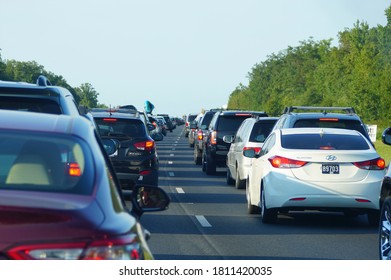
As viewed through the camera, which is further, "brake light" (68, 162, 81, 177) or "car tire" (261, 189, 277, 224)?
"car tire" (261, 189, 277, 224)

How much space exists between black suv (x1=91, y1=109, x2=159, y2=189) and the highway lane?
32.6 inches

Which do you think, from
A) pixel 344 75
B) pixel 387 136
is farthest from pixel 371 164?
pixel 344 75

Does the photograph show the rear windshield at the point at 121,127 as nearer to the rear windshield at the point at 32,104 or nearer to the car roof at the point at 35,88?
the car roof at the point at 35,88

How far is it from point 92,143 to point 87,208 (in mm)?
841

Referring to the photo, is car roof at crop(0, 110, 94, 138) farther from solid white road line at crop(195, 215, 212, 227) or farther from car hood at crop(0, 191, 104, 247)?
solid white road line at crop(195, 215, 212, 227)

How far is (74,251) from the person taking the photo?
448cm

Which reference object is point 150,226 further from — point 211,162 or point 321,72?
point 321,72

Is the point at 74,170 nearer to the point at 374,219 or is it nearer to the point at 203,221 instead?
the point at 203,221

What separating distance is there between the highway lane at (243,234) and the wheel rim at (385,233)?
1168 mm

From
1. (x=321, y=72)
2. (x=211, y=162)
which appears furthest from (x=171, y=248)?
(x=321, y=72)

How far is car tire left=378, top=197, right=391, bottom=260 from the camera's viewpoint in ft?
35.3

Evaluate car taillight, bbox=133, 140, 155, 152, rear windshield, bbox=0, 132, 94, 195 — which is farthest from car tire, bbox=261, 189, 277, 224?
rear windshield, bbox=0, 132, 94, 195

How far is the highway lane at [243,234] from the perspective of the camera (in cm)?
1262

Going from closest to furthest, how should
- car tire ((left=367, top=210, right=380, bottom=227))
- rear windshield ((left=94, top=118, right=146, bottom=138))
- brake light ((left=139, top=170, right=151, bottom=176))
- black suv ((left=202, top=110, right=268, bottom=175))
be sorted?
car tire ((left=367, top=210, right=380, bottom=227)) → brake light ((left=139, top=170, right=151, bottom=176)) → rear windshield ((left=94, top=118, right=146, bottom=138)) → black suv ((left=202, top=110, right=268, bottom=175))
